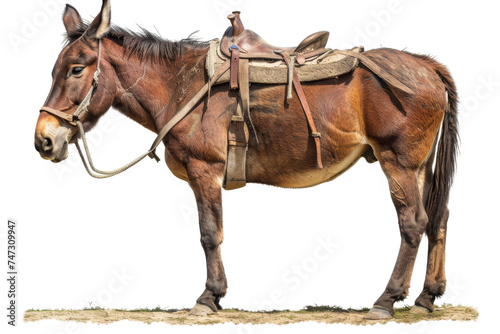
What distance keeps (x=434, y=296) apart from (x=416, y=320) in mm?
693

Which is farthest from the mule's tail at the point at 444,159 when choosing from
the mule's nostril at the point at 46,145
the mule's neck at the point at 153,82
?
the mule's nostril at the point at 46,145

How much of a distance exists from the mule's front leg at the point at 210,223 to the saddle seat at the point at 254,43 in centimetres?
152

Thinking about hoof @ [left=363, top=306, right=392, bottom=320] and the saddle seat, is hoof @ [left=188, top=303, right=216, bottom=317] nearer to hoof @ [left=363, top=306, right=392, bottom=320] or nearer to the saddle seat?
hoof @ [left=363, top=306, right=392, bottom=320]

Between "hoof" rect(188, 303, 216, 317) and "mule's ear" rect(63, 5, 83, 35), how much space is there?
379 centimetres

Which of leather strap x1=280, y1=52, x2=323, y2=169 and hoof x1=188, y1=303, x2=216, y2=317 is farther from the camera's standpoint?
leather strap x1=280, y1=52, x2=323, y2=169

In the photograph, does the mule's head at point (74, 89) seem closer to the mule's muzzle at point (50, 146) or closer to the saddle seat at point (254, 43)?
the mule's muzzle at point (50, 146)

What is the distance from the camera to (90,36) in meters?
9.84

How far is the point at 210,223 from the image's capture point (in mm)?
9508

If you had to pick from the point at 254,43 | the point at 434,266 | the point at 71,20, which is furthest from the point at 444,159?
Answer: the point at 71,20

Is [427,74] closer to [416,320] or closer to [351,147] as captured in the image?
[351,147]

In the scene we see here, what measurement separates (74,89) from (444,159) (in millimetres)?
4659

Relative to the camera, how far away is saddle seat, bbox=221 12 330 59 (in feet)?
32.2

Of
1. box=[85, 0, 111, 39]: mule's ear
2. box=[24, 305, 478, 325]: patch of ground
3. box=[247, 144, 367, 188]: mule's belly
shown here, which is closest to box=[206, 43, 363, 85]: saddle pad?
box=[247, 144, 367, 188]: mule's belly

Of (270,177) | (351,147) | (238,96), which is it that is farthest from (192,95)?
(351,147)
